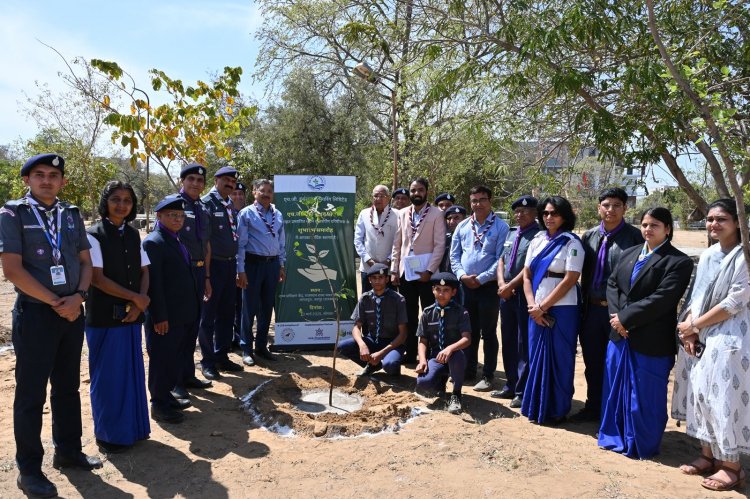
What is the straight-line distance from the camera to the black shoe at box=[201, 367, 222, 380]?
559cm

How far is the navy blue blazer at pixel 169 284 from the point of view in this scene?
14.1 feet

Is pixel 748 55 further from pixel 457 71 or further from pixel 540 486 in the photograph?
pixel 540 486

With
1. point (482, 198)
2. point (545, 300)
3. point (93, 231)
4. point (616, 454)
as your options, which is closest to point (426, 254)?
point (482, 198)

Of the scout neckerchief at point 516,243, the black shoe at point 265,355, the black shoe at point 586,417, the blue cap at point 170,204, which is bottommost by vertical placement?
the black shoe at point 586,417

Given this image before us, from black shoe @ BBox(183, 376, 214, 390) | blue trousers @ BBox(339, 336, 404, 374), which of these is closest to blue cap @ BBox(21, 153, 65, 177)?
black shoe @ BBox(183, 376, 214, 390)

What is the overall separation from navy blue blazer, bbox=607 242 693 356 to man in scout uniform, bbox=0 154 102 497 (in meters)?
3.78

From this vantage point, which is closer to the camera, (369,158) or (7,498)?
(7,498)

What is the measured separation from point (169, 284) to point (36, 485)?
170cm

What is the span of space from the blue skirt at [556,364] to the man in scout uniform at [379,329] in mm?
1432

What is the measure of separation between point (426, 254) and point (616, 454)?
9.13 ft

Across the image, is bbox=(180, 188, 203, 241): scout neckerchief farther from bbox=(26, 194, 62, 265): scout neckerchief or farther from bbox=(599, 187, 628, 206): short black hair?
bbox=(599, 187, 628, 206): short black hair

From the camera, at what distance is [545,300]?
4.50 metres

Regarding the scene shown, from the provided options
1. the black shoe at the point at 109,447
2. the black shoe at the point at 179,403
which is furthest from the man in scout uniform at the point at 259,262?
the black shoe at the point at 109,447

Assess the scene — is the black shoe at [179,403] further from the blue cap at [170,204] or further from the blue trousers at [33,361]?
the blue cap at [170,204]
